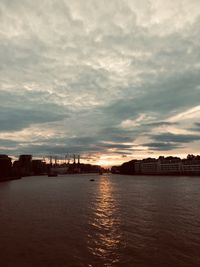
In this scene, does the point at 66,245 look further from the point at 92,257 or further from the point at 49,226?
the point at 49,226

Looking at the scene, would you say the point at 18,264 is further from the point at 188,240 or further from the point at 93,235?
the point at 188,240

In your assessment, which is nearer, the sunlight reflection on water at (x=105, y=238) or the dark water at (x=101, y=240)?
the dark water at (x=101, y=240)

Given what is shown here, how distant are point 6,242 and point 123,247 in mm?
11179

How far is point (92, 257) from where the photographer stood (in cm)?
2155

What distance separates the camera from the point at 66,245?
2495 centimetres

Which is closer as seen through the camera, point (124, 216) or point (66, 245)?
point (66, 245)

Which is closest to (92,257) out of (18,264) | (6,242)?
(18,264)

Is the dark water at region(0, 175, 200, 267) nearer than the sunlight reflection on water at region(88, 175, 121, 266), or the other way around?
the dark water at region(0, 175, 200, 267)

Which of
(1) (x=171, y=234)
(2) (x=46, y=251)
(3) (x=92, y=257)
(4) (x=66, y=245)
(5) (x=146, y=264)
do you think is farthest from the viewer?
(1) (x=171, y=234)

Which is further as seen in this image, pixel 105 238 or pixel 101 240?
pixel 105 238

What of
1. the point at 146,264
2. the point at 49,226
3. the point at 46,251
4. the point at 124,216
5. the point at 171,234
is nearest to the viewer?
the point at 146,264

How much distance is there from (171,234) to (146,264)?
31.5ft

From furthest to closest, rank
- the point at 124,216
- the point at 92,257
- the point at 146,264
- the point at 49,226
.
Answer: the point at 124,216 < the point at 49,226 < the point at 92,257 < the point at 146,264

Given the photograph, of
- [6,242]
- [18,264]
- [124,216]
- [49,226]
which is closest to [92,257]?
[18,264]
